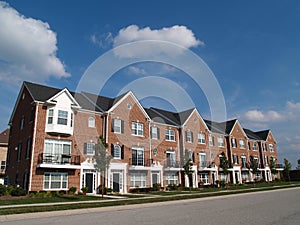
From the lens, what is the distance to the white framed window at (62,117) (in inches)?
946

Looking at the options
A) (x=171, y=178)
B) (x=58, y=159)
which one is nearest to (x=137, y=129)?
(x=171, y=178)

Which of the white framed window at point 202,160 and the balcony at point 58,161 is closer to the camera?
the balcony at point 58,161

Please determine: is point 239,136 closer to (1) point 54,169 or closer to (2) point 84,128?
(2) point 84,128

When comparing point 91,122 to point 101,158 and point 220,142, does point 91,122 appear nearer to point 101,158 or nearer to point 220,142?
point 101,158

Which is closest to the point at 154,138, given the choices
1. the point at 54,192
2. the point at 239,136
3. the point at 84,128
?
the point at 84,128

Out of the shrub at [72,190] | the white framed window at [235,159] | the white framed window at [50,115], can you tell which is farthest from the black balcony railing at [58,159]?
the white framed window at [235,159]

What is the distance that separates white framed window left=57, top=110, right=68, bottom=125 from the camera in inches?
946

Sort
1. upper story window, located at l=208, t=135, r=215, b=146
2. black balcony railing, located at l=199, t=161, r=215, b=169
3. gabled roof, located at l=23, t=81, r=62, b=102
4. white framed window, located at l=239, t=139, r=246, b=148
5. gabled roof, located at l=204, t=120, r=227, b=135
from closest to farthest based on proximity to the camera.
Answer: gabled roof, located at l=23, t=81, r=62, b=102 → black balcony railing, located at l=199, t=161, r=215, b=169 → upper story window, located at l=208, t=135, r=215, b=146 → gabled roof, located at l=204, t=120, r=227, b=135 → white framed window, located at l=239, t=139, r=246, b=148

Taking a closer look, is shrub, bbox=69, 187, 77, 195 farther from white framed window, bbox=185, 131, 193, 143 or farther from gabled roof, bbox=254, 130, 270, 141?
gabled roof, bbox=254, 130, 270, 141

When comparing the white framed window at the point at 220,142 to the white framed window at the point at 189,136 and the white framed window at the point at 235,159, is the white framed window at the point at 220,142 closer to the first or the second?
the white framed window at the point at 235,159

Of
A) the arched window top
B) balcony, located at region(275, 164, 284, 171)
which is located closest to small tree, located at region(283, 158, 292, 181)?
balcony, located at region(275, 164, 284, 171)

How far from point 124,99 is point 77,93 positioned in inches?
210

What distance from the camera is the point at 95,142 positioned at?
26.3 m

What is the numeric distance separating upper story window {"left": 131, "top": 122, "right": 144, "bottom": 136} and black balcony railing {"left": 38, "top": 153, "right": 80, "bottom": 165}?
7.52 m
